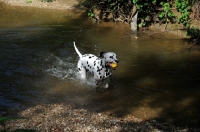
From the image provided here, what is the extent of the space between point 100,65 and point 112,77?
1733 millimetres

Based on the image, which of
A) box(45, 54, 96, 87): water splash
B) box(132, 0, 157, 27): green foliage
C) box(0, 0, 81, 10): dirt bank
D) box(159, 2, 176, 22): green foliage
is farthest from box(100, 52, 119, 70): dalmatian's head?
box(0, 0, 81, 10): dirt bank

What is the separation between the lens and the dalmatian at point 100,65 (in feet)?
24.5

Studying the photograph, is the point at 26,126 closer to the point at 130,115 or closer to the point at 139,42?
the point at 130,115

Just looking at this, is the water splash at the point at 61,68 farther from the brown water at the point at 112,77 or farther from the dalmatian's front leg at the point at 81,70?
the dalmatian's front leg at the point at 81,70

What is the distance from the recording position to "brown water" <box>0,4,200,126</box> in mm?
7898

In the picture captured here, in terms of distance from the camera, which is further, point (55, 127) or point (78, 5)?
point (78, 5)

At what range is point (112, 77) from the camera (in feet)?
31.2

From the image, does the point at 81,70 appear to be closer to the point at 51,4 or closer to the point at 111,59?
the point at 111,59

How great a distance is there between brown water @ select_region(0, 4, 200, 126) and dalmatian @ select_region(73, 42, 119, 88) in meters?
0.64

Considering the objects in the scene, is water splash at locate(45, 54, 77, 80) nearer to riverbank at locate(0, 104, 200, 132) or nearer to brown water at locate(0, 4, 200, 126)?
brown water at locate(0, 4, 200, 126)

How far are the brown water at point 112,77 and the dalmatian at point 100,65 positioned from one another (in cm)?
64

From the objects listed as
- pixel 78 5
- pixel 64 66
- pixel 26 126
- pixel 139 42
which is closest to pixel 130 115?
pixel 26 126

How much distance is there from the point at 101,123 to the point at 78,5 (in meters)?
12.1

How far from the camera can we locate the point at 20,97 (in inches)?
328
